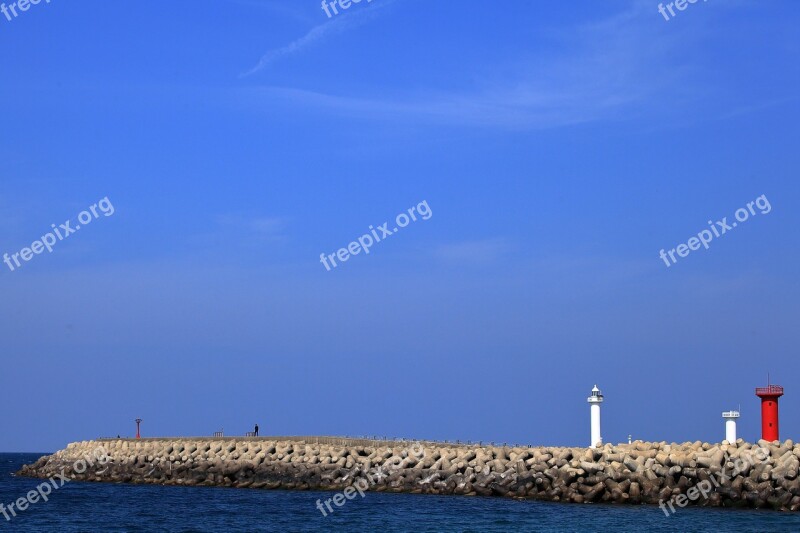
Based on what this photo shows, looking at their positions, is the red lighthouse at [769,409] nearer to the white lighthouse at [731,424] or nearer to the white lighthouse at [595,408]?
the white lighthouse at [731,424]

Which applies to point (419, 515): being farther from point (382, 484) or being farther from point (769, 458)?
point (769, 458)

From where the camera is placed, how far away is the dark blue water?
28516mm

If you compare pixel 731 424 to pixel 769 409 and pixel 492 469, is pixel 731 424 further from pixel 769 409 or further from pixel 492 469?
pixel 492 469

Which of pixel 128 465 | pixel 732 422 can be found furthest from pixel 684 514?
pixel 128 465

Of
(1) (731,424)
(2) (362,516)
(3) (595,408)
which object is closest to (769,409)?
(1) (731,424)

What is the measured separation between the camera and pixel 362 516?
3169 cm

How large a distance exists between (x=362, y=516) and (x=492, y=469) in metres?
5.59

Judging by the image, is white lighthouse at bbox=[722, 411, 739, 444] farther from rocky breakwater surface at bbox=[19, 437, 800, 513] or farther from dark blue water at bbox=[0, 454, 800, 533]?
dark blue water at bbox=[0, 454, 800, 533]

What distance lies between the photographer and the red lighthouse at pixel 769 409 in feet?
125

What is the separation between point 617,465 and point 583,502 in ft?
4.60

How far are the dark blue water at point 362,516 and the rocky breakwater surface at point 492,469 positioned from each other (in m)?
0.84

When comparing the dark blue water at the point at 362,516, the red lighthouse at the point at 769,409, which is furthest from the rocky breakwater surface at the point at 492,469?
the red lighthouse at the point at 769,409

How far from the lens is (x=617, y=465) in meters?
33.0

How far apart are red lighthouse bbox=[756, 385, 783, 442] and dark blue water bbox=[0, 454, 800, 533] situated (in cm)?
823
